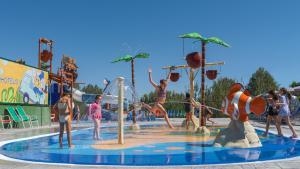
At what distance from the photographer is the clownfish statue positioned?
9680 millimetres

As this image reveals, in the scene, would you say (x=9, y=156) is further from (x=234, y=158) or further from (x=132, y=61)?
(x=132, y=61)

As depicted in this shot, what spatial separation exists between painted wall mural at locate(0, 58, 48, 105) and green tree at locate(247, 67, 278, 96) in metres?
37.1

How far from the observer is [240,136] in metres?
9.73

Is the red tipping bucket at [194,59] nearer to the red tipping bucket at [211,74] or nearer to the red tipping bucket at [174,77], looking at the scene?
the red tipping bucket at [211,74]

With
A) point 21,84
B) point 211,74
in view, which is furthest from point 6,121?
point 211,74

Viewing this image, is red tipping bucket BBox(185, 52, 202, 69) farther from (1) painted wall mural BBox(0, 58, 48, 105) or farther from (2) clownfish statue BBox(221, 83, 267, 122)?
(1) painted wall mural BBox(0, 58, 48, 105)

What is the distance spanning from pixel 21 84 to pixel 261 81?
43.2 metres

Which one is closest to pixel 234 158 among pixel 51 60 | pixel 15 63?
pixel 15 63

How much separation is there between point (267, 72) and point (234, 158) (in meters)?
53.3

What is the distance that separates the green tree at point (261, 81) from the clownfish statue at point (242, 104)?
43.0m

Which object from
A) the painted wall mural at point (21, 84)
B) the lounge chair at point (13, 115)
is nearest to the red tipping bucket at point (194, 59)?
the lounge chair at point (13, 115)

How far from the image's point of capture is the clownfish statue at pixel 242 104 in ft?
31.8

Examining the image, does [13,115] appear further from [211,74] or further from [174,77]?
[211,74]

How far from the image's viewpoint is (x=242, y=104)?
9945 millimetres
